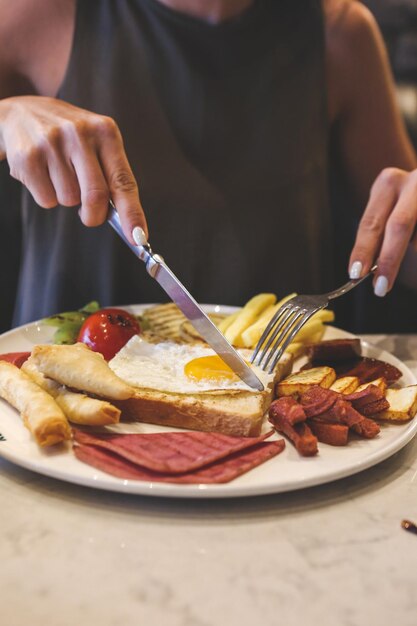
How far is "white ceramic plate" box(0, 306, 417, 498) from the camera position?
135 cm

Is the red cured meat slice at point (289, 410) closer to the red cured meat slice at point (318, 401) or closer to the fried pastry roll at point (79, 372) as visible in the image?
the red cured meat slice at point (318, 401)

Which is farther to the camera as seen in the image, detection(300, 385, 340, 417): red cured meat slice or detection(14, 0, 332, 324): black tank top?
detection(14, 0, 332, 324): black tank top

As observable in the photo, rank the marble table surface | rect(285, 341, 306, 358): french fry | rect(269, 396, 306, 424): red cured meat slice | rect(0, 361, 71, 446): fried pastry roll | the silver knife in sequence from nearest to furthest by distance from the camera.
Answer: the marble table surface
rect(0, 361, 71, 446): fried pastry roll
rect(269, 396, 306, 424): red cured meat slice
the silver knife
rect(285, 341, 306, 358): french fry

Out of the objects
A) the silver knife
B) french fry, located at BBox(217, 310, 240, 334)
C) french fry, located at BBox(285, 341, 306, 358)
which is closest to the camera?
the silver knife

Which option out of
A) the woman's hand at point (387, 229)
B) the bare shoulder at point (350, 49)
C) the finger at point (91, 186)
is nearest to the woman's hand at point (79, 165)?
the finger at point (91, 186)

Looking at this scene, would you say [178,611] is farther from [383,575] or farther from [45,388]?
[45,388]

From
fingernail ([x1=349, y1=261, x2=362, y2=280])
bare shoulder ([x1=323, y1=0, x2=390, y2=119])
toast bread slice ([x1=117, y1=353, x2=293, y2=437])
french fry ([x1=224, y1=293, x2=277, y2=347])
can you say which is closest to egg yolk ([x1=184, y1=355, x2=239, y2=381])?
toast bread slice ([x1=117, y1=353, x2=293, y2=437])

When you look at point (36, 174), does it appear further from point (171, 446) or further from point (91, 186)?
point (171, 446)

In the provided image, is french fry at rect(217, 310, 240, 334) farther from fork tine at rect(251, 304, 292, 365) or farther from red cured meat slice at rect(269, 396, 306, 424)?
red cured meat slice at rect(269, 396, 306, 424)

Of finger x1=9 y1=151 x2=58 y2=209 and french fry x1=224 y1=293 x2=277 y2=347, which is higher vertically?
finger x1=9 y1=151 x2=58 y2=209

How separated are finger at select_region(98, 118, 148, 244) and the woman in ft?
2.65

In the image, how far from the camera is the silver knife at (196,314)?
6.02 ft

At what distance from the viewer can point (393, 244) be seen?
221 cm

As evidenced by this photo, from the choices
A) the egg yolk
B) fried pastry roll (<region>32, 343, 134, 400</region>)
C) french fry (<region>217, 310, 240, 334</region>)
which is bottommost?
french fry (<region>217, 310, 240, 334</region>)
